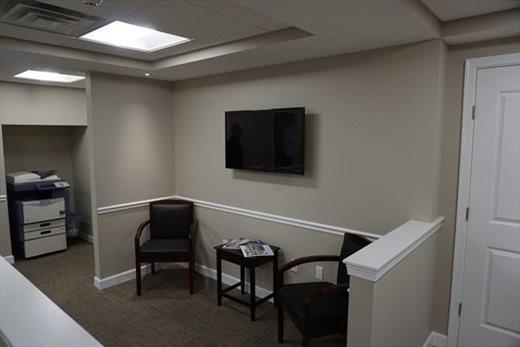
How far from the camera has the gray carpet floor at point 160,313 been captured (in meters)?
2.86

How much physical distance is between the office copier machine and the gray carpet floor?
0.53 meters

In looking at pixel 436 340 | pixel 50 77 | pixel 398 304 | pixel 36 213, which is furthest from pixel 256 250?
pixel 50 77

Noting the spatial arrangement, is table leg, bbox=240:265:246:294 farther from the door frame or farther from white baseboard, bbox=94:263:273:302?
the door frame

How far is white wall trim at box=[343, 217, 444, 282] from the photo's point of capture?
5.68 feet

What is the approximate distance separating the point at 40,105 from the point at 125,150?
6.10 feet

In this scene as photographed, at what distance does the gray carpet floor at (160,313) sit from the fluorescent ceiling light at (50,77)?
237 centimetres

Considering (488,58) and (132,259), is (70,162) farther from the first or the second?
(488,58)

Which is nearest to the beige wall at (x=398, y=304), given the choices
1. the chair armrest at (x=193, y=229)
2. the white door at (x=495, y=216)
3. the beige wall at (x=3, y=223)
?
the white door at (x=495, y=216)

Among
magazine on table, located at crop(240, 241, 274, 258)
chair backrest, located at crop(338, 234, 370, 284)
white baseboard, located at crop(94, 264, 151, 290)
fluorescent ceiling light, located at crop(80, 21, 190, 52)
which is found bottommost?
white baseboard, located at crop(94, 264, 151, 290)

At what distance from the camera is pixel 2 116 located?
14.6 ft

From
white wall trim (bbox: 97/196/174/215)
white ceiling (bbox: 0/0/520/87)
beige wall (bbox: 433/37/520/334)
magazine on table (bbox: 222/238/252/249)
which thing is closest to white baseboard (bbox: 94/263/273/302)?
magazine on table (bbox: 222/238/252/249)

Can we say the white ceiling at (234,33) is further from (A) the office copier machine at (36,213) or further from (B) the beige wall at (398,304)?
(A) the office copier machine at (36,213)

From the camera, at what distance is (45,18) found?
220 centimetres

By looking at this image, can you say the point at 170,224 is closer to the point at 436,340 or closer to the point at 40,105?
the point at 40,105
